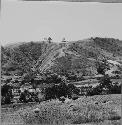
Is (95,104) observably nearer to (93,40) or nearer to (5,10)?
(93,40)

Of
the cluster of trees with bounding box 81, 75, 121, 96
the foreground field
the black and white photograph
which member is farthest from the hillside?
the foreground field

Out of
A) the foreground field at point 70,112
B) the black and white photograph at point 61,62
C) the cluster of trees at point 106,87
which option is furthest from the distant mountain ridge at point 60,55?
the foreground field at point 70,112

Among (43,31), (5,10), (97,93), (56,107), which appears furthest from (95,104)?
(5,10)

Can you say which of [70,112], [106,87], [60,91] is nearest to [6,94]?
[60,91]

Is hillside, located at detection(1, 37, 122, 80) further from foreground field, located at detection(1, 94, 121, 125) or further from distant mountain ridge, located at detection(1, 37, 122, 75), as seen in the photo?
foreground field, located at detection(1, 94, 121, 125)

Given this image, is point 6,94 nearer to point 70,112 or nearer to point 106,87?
point 70,112

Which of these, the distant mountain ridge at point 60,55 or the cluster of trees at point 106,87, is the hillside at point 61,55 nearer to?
the distant mountain ridge at point 60,55
